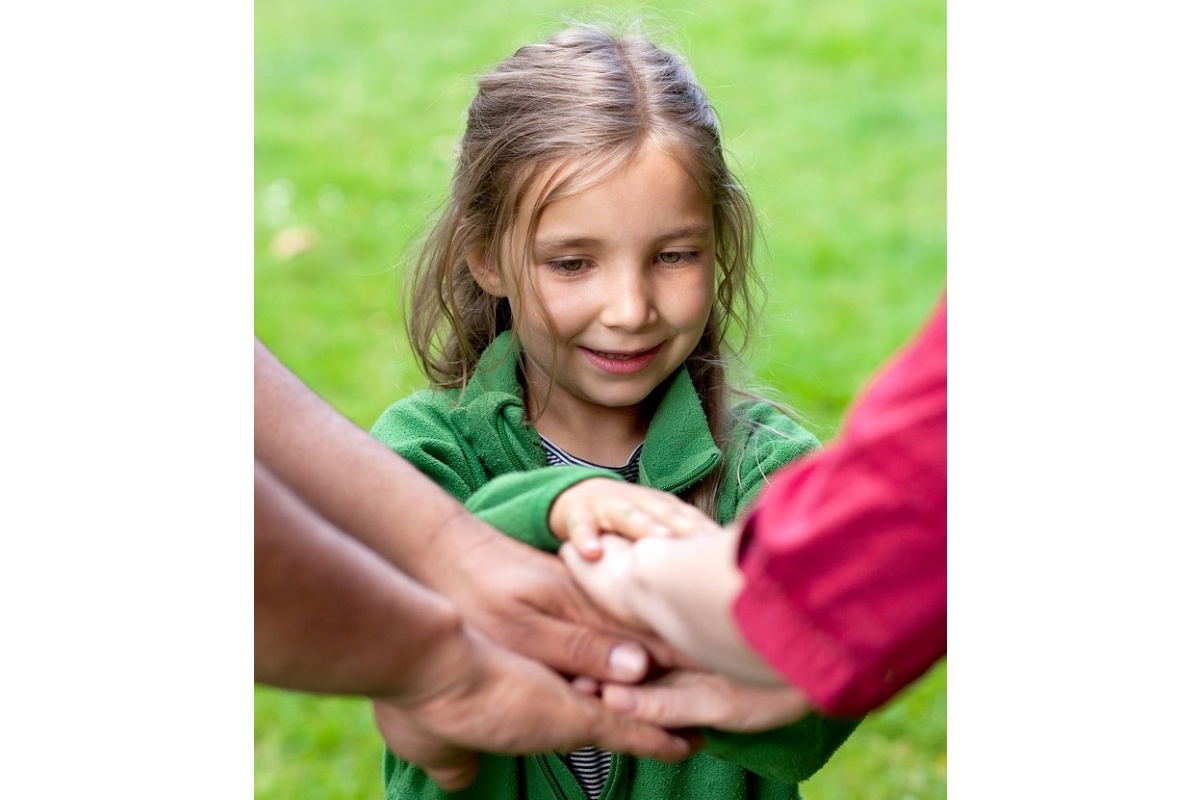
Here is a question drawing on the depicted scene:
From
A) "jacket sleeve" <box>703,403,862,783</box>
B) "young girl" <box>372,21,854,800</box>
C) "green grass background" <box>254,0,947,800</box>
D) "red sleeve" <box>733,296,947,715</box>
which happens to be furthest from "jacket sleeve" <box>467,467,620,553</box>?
"green grass background" <box>254,0,947,800</box>

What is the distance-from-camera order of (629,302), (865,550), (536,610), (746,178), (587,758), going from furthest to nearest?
(746,178) → (587,758) → (629,302) → (536,610) → (865,550)

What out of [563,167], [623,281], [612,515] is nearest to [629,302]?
[623,281]

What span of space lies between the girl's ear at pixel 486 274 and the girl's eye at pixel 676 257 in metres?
0.21

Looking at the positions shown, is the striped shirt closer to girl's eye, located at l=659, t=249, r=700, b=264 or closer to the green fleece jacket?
the green fleece jacket

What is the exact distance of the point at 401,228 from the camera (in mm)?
4168

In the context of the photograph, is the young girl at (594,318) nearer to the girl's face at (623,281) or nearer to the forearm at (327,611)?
the girl's face at (623,281)

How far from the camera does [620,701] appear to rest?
1.32 m

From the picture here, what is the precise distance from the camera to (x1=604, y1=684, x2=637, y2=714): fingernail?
1316mm

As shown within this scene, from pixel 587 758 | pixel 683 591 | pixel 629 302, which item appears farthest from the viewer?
pixel 587 758

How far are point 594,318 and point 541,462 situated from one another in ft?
0.63

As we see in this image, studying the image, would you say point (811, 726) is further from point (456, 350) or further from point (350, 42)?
point (350, 42)

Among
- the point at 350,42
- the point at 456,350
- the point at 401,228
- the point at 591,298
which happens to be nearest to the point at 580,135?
the point at 591,298

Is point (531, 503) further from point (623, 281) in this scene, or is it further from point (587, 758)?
point (587, 758)
